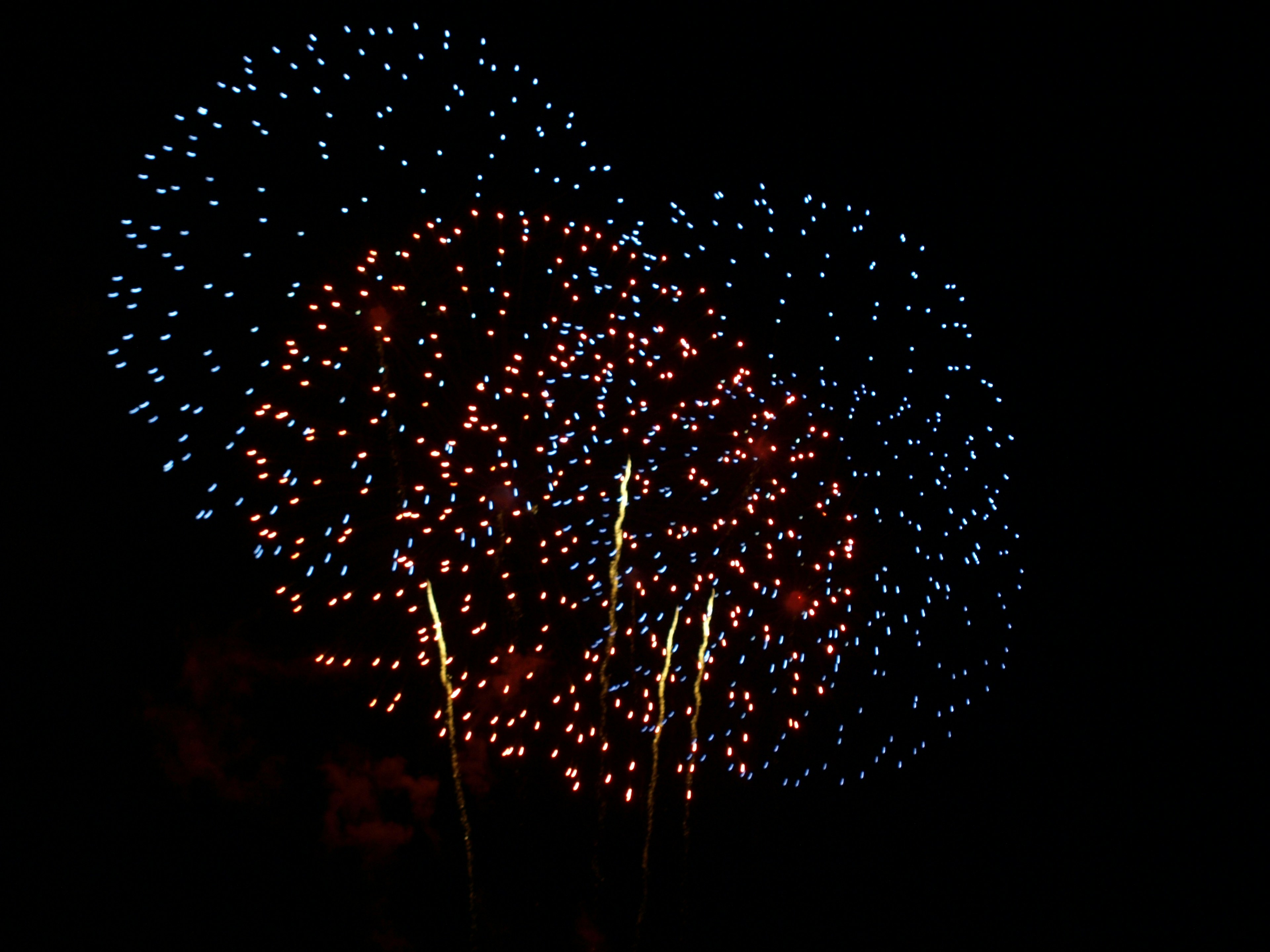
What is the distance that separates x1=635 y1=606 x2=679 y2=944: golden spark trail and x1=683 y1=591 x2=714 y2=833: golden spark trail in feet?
0.54

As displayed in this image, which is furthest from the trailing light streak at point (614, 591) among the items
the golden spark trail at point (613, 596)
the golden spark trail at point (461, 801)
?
the golden spark trail at point (461, 801)

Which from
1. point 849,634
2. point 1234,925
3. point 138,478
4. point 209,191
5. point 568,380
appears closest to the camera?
point 209,191

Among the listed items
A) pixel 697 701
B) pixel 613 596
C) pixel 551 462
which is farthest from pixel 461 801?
pixel 551 462

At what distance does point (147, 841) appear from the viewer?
418 centimetres

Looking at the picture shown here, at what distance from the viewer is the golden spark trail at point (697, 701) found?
3986 mm

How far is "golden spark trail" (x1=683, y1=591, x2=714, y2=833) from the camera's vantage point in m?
3.99

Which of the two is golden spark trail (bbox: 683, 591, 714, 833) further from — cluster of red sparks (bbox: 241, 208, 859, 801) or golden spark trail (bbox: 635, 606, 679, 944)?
golden spark trail (bbox: 635, 606, 679, 944)

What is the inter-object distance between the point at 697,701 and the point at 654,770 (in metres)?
0.82

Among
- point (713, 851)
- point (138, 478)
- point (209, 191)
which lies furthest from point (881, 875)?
point (209, 191)

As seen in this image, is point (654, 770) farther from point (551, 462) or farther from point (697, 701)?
point (551, 462)

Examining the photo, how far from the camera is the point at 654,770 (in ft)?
16.1

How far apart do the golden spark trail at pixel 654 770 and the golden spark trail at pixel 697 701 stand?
0.54 ft

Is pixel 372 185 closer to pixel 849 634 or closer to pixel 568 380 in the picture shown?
pixel 568 380

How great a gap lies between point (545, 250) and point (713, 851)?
407cm
